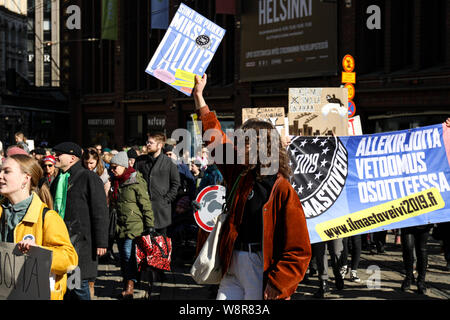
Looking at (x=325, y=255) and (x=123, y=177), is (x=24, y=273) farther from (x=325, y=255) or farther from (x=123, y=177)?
(x=325, y=255)

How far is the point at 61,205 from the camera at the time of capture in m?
6.21

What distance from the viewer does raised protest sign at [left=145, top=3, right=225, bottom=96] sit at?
611 cm

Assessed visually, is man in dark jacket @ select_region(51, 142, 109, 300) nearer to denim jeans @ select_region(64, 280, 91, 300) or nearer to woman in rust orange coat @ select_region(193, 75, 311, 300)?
denim jeans @ select_region(64, 280, 91, 300)

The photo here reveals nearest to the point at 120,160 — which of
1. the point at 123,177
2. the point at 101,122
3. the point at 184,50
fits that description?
the point at 123,177

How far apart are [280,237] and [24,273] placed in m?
1.54

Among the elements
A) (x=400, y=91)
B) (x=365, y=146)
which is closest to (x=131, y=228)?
(x=365, y=146)

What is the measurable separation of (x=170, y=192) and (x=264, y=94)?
48.2 feet

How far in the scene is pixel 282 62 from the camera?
23.1 metres

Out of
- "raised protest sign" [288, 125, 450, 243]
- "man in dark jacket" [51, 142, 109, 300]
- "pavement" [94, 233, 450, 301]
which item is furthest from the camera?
"pavement" [94, 233, 450, 301]

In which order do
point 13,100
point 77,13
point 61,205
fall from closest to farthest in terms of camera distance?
point 61,205 → point 77,13 → point 13,100

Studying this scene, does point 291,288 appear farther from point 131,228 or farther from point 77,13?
point 77,13

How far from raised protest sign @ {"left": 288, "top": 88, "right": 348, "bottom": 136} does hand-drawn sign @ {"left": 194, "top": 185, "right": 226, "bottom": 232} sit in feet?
5.70

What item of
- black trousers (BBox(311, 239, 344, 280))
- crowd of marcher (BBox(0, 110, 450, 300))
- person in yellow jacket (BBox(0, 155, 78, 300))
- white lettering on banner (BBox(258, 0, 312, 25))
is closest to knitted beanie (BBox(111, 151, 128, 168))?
crowd of marcher (BBox(0, 110, 450, 300))

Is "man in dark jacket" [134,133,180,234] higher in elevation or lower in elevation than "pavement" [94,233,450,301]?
higher
